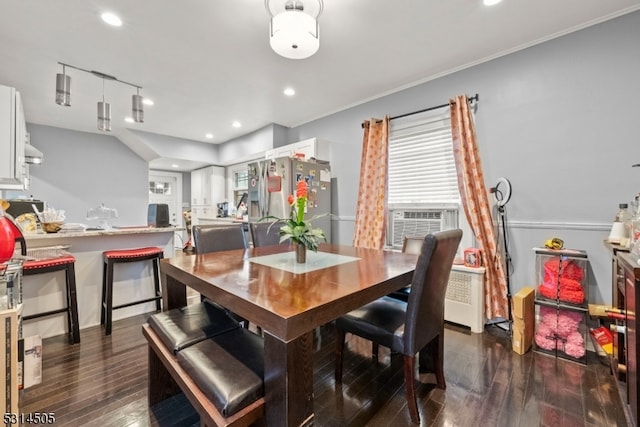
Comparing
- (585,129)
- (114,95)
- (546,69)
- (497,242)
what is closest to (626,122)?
(585,129)

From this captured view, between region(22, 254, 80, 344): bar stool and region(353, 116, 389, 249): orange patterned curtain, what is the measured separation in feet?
9.24

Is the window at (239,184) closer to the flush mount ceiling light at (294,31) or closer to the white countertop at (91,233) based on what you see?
the white countertop at (91,233)

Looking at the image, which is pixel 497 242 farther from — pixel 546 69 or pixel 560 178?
pixel 546 69

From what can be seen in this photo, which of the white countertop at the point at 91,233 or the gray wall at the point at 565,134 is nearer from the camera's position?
the gray wall at the point at 565,134

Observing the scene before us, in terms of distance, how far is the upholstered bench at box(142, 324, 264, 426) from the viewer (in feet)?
2.99

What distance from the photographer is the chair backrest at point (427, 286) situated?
1.34 meters

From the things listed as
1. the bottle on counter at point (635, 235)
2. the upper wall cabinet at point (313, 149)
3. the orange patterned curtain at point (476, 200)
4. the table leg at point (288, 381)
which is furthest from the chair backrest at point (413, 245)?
the upper wall cabinet at point (313, 149)

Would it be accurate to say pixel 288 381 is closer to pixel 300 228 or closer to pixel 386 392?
pixel 300 228

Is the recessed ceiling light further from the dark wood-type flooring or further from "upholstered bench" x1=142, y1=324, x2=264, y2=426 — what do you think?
the dark wood-type flooring

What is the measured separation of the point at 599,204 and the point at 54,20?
4.42 meters

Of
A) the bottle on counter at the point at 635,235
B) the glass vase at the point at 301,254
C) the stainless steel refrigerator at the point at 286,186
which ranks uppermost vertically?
the stainless steel refrigerator at the point at 286,186

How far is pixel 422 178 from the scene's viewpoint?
3105 millimetres

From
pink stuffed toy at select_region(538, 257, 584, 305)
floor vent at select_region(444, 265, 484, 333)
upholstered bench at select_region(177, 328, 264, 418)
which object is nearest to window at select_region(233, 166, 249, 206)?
floor vent at select_region(444, 265, 484, 333)

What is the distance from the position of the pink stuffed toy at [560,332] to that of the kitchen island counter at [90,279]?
3521 millimetres
